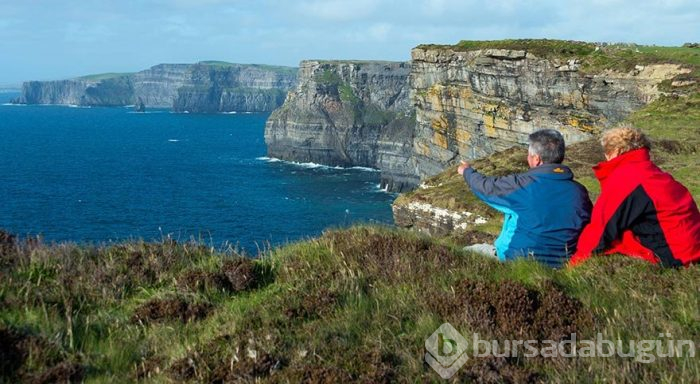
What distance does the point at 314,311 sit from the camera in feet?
21.9

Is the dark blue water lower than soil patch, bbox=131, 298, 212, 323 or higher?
lower

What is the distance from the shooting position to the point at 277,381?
16.3 ft

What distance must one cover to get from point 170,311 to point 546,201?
5.19 meters

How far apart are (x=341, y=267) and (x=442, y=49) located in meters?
81.6

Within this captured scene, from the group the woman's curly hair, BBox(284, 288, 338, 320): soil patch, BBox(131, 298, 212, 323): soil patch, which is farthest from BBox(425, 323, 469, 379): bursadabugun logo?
the woman's curly hair

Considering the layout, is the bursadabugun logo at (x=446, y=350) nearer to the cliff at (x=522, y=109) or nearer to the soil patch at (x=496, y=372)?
the soil patch at (x=496, y=372)

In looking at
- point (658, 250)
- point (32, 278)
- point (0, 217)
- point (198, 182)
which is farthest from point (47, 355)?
point (198, 182)

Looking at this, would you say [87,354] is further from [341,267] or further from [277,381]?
[341,267]

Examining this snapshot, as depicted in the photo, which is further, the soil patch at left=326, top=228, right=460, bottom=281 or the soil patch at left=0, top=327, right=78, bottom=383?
the soil patch at left=326, top=228, right=460, bottom=281

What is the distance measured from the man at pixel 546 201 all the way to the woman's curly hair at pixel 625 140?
650 millimetres

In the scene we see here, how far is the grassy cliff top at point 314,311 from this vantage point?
204 inches

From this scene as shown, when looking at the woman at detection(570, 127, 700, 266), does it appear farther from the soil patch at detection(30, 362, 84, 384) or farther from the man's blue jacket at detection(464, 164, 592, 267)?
the soil patch at detection(30, 362, 84, 384)

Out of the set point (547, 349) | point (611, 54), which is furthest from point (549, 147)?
point (611, 54)

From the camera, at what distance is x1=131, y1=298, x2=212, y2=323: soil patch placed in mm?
6832
